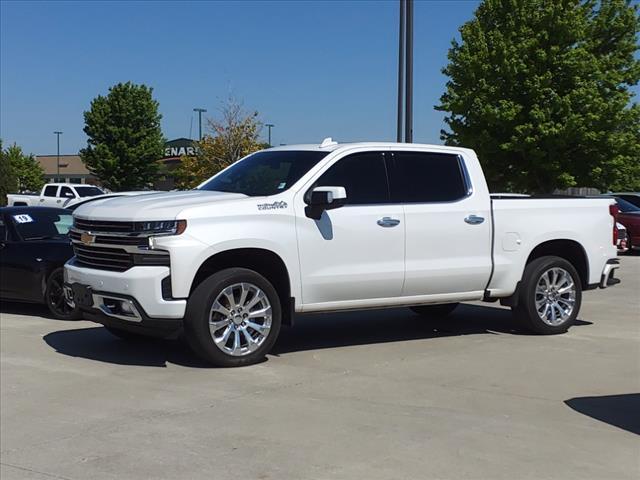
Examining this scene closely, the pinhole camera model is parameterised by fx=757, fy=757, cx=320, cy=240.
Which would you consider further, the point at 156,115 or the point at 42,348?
the point at 156,115

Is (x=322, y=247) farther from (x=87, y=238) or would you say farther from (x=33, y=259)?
(x=33, y=259)

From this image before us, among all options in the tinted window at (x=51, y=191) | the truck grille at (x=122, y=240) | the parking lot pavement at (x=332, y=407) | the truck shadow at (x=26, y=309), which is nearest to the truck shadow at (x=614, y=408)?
the parking lot pavement at (x=332, y=407)

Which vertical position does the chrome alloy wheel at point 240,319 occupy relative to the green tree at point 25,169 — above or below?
below

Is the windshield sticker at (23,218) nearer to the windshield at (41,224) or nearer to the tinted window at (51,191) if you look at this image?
the windshield at (41,224)

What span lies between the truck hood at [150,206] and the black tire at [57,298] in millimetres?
2385

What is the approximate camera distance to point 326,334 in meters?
8.43

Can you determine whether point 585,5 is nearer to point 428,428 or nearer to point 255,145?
point 255,145

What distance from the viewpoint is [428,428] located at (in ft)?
16.2

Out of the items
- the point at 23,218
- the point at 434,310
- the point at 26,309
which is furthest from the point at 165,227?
the point at 26,309

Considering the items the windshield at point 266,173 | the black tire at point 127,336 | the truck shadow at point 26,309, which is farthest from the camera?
the truck shadow at point 26,309

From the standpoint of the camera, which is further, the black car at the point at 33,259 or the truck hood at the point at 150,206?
the black car at the point at 33,259

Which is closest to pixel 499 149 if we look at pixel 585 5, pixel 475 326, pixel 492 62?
pixel 492 62

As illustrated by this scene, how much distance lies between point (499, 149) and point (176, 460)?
22618 mm

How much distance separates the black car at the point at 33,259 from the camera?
30.3 feet
